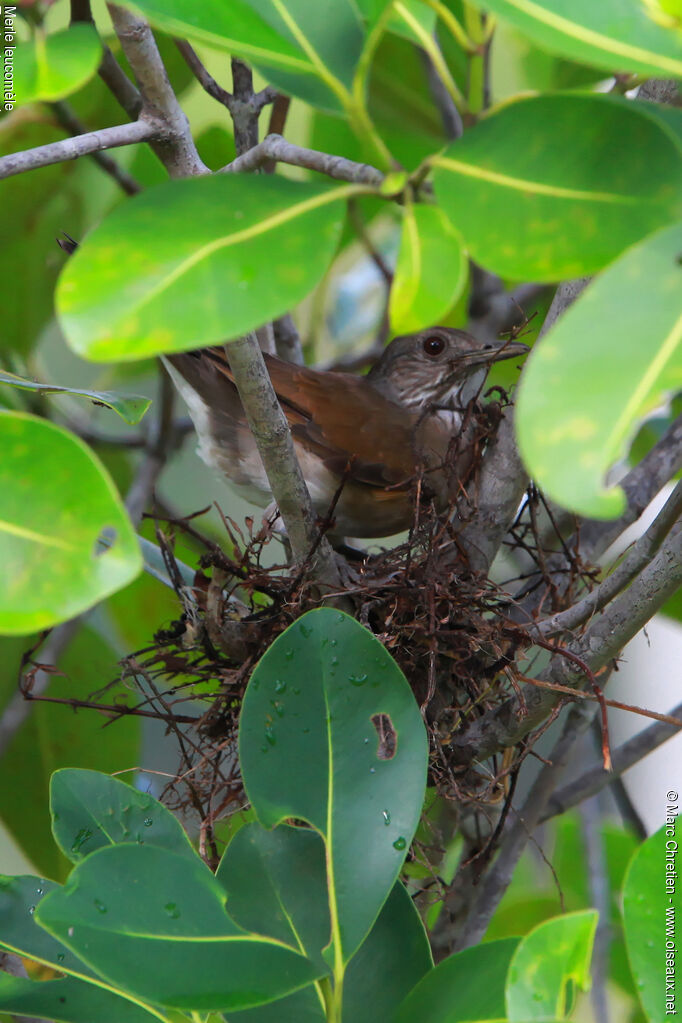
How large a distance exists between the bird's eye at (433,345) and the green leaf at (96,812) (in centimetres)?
208

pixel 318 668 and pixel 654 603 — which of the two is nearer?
pixel 318 668

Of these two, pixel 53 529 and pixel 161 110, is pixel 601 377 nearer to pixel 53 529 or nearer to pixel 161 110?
pixel 53 529

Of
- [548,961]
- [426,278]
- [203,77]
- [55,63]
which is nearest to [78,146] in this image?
[55,63]

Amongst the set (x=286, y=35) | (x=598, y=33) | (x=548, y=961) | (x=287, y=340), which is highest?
(x=287, y=340)

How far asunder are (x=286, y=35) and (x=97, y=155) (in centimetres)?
191

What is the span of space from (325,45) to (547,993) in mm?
985

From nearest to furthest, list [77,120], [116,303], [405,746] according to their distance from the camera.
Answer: [116,303] → [405,746] → [77,120]

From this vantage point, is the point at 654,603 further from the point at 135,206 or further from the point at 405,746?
the point at 135,206

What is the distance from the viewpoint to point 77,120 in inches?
106

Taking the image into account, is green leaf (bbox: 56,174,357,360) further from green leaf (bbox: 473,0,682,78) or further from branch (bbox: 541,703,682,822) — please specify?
branch (bbox: 541,703,682,822)

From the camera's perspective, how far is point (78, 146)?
1.43 m

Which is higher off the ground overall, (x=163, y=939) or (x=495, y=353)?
(x=495, y=353)

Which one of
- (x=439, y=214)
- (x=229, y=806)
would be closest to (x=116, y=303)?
(x=439, y=214)

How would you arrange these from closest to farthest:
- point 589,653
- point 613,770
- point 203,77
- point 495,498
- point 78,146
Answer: point 78,146 → point 589,653 → point 495,498 → point 203,77 → point 613,770
